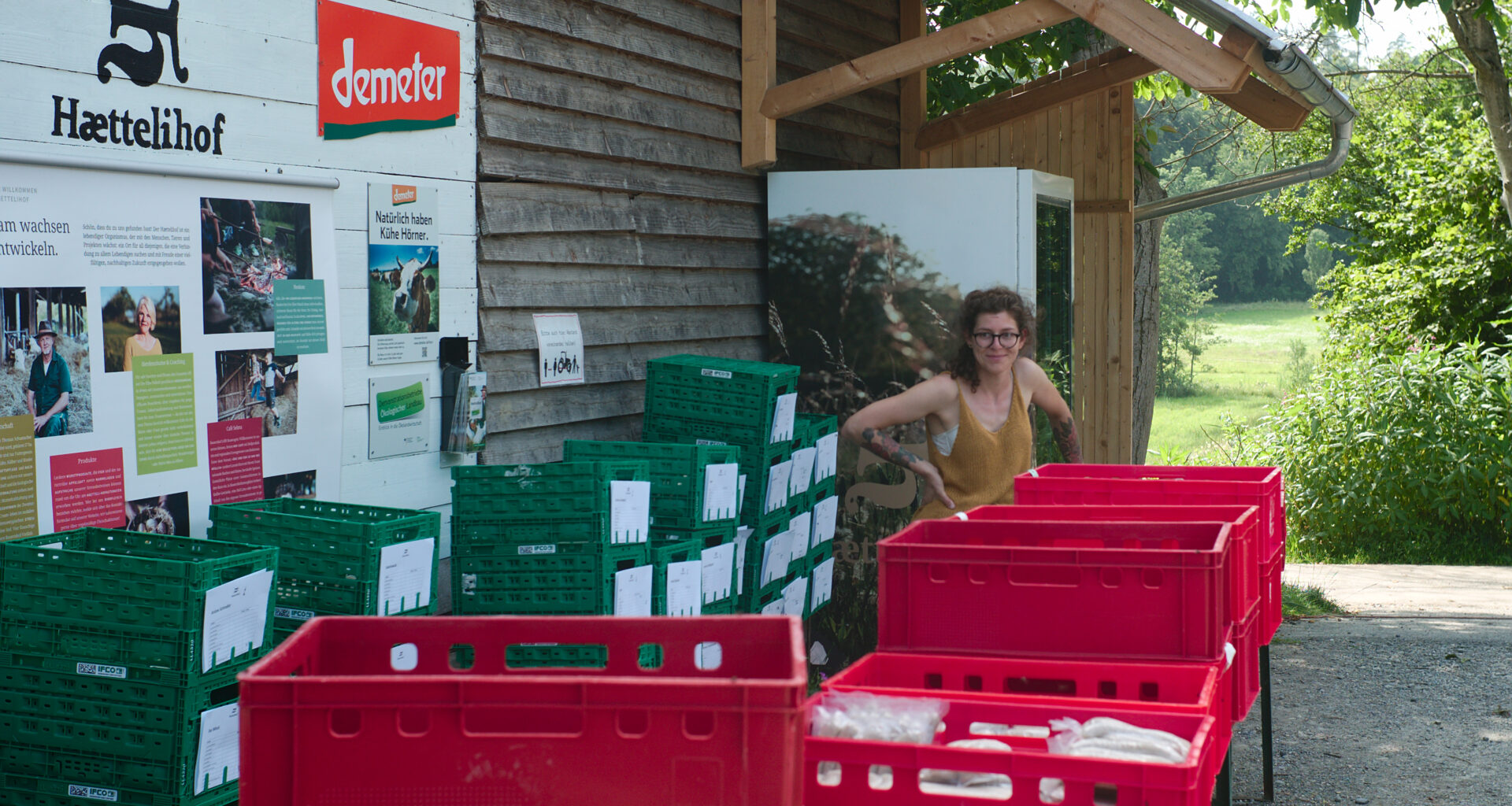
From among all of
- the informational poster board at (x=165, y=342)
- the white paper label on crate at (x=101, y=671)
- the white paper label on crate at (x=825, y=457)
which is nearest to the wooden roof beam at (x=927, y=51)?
the white paper label on crate at (x=825, y=457)

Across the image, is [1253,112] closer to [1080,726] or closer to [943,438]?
[943,438]

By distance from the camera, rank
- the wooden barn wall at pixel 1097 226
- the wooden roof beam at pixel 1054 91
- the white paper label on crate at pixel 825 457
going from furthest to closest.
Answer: the wooden barn wall at pixel 1097 226
the wooden roof beam at pixel 1054 91
the white paper label on crate at pixel 825 457

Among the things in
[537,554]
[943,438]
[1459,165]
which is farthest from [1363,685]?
[1459,165]

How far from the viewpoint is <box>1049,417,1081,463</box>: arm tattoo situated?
21.8ft

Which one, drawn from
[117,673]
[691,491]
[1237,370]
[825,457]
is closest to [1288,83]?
[825,457]

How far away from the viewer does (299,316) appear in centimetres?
407

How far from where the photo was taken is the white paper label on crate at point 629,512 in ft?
13.6

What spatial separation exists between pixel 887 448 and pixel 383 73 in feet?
10.1

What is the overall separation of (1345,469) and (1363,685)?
5.52 m

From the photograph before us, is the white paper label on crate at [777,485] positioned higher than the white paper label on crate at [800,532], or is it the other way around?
the white paper label on crate at [777,485]

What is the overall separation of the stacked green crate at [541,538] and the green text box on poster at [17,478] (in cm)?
126

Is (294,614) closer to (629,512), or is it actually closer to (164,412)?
(164,412)

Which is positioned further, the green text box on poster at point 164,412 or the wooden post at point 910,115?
the wooden post at point 910,115

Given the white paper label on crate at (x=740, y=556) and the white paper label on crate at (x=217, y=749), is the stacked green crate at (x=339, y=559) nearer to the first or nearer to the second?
the white paper label on crate at (x=217, y=749)
